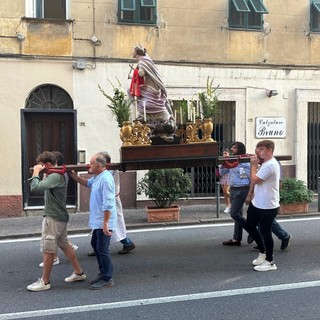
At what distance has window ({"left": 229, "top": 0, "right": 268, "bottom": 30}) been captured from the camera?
12.6 metres

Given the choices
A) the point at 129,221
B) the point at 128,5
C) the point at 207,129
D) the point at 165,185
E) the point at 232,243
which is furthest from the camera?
the point at 128,5

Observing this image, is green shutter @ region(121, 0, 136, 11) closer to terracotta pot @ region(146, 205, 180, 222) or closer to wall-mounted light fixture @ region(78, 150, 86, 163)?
wall-mounted light fixture @ region(78, 150, 86, 163)

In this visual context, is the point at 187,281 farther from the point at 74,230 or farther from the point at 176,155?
the point at 74,230

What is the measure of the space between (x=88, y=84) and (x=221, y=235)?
567 centimetres

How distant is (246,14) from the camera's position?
1300 centimetres

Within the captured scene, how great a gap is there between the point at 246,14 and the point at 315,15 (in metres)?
2.23

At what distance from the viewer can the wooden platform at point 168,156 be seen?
19.5ft

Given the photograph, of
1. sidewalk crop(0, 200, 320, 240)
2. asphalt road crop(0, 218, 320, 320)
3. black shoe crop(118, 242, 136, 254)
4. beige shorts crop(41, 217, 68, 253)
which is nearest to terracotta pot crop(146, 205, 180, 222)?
sidewalk crop(0, 200, 320, 240)

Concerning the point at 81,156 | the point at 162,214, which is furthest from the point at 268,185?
the point at 81,156

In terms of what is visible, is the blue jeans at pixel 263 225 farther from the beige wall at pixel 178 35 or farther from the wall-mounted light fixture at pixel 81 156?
the beige wall at pixel 178 35

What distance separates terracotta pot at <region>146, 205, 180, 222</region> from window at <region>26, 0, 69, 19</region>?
18.6 ft

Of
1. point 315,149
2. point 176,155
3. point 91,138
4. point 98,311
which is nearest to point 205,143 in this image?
point 176,155

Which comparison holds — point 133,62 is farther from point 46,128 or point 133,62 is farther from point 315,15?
point 315,15

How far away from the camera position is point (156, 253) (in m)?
7.25
